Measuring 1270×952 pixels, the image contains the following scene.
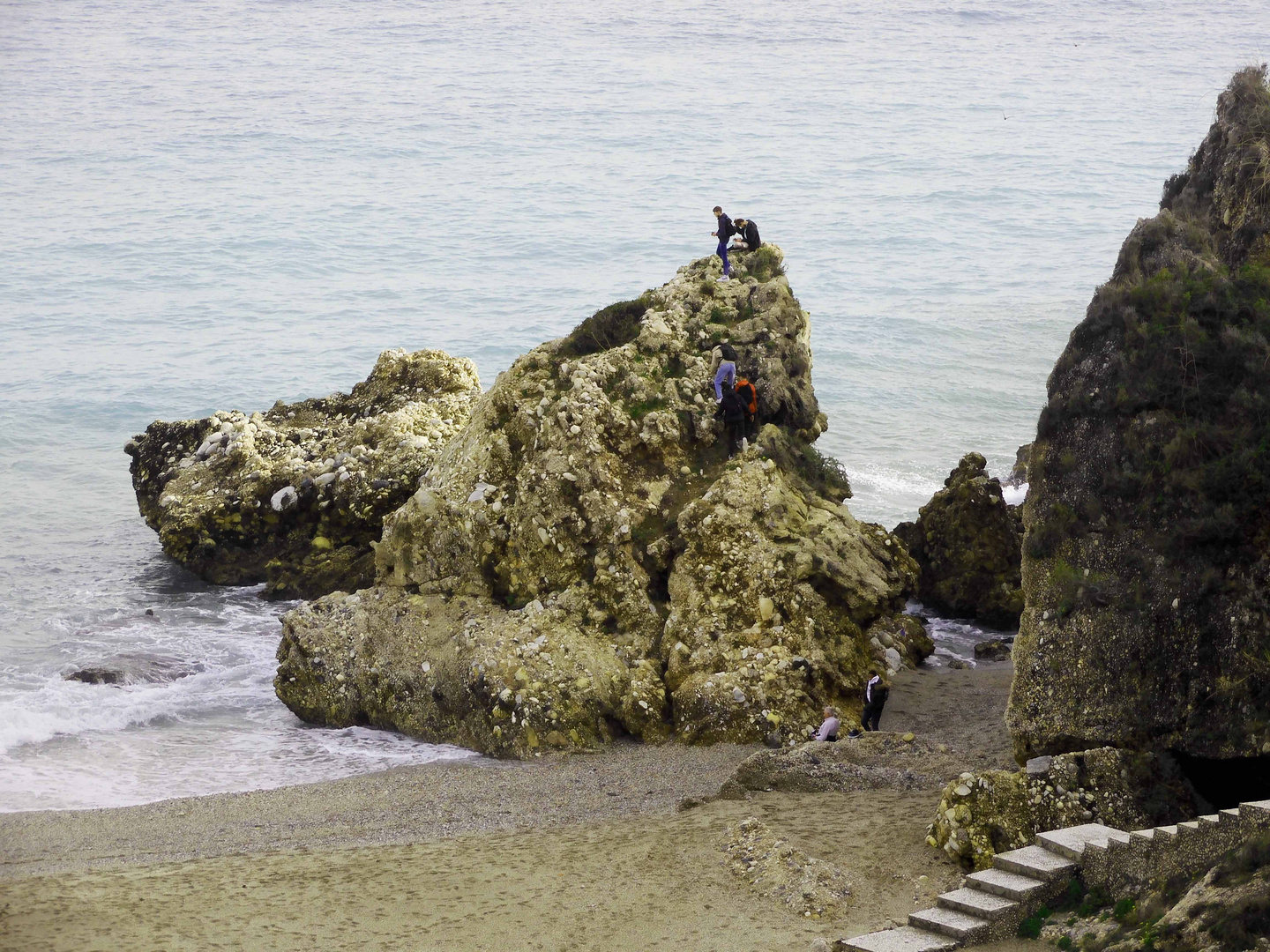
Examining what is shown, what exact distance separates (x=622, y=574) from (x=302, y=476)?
8.41 metres

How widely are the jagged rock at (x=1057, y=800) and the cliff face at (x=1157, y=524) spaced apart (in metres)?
0.37

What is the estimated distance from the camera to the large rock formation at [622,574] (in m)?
18.3

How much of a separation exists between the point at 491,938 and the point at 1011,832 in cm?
497

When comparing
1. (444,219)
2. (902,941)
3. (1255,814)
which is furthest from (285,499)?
(444,219)

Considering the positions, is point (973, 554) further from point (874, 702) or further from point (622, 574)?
point (622, 574)

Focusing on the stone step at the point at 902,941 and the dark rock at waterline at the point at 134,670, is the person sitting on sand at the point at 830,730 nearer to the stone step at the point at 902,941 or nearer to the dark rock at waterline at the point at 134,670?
the stone step at the point at 902,941

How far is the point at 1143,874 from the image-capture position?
11.2 m

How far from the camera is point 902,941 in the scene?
1130 centimetres

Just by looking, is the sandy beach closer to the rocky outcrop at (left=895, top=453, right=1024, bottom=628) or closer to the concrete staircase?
the concrete staircase

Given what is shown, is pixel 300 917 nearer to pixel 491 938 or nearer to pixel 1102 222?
pixel 491 938

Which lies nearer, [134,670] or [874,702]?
[874,702]

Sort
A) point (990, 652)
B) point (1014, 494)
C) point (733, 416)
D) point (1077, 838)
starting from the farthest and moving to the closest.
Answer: point (1014, 494)
point (990, 652)
point (733, 416)
point (1077, 838)

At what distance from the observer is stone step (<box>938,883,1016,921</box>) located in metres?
11.5

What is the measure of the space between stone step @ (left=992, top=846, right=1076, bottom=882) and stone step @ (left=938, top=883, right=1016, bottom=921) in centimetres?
40
